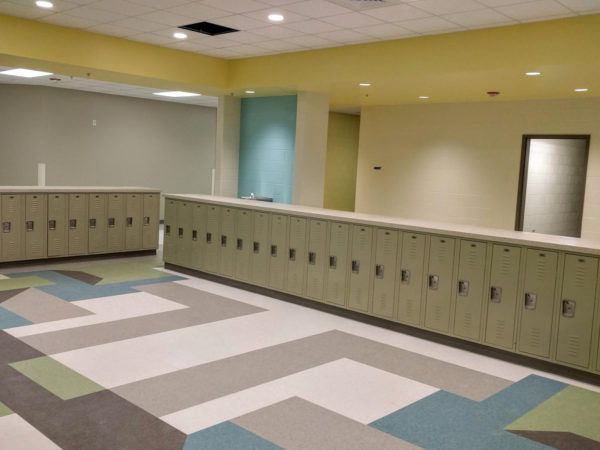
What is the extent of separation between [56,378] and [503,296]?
359 cm

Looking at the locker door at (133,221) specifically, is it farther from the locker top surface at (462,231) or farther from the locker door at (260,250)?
the locker door at (260,250)

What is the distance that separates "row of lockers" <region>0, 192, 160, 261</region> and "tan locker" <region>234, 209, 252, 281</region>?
2.72 metres

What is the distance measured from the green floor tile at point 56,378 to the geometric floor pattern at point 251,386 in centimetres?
1

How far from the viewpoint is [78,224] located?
28.7 ft

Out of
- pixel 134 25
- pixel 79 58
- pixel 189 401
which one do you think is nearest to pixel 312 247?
pixel 189 401

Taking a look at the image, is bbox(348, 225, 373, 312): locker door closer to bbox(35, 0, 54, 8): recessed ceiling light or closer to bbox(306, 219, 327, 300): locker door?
bbox(306, 219, 327, 300): locker door

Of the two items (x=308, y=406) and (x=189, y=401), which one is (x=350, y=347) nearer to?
(x=308, y=406)

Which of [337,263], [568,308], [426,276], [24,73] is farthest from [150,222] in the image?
[568,308]

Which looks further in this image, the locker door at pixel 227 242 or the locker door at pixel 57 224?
the locker door at pixel 57 224

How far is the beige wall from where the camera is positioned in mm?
8771

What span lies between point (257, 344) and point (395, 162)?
6.55m

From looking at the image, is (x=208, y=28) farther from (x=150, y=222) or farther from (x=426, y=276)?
(x=426, y=276)

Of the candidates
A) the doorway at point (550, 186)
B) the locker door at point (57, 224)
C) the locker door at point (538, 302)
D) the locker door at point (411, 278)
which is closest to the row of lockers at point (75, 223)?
the locker door at point (57, 224)

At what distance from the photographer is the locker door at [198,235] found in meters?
7.94
